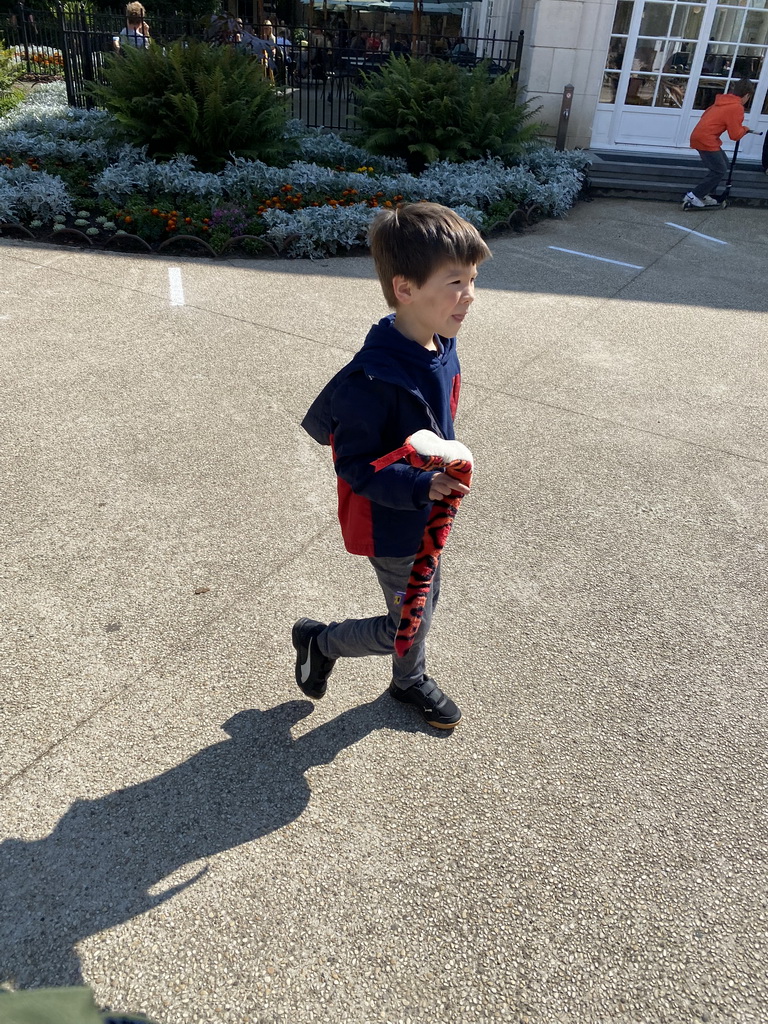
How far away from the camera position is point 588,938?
2137 mm

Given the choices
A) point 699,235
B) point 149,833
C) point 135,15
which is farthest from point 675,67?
point 149,833

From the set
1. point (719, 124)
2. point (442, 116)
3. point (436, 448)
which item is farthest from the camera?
point (719, 124)

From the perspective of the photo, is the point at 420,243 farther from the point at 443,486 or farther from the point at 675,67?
the point at 675,67

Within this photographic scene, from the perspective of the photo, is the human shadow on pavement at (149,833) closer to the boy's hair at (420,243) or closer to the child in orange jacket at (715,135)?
the boy's hair at (420,243)

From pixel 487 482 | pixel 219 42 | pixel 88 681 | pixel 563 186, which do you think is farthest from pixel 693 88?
pixel 88 681

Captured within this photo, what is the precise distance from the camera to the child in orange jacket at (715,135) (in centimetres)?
1000

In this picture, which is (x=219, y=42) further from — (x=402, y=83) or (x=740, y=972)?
(x=740, y=972)

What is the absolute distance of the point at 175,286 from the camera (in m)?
6.70

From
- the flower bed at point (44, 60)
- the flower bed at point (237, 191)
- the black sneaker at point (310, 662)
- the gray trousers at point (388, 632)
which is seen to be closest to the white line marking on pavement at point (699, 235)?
the flower bed at point (237, 191)

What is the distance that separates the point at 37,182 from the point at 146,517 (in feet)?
19.4

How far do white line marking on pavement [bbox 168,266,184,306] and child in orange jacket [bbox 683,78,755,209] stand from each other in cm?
672

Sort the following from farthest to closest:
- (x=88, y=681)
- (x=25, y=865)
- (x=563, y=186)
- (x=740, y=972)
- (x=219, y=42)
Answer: (x=219, y=42)
(x=563, y=186)
(x=88, y=681)
(x=25, y=865)
(x=740, y=972)

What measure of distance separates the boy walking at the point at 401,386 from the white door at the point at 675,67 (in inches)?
456

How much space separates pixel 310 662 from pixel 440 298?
129 centimetres
